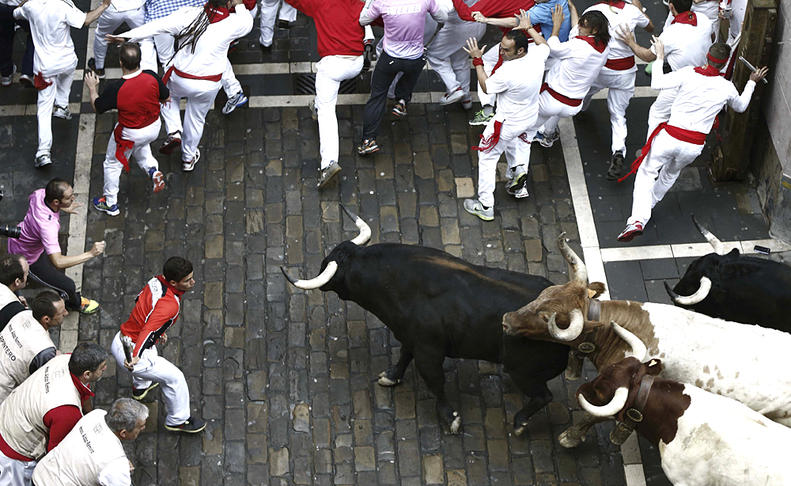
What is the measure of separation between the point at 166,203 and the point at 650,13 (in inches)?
273

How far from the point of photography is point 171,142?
38.0ft

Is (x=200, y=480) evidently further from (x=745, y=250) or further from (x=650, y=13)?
(x=650, y=13)

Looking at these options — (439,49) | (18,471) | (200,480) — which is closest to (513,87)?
(439,49)

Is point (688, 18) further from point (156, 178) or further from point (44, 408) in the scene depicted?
point (44, 408)

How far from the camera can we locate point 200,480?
9289 millimetres

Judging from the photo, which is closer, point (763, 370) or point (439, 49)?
point (763, 370)

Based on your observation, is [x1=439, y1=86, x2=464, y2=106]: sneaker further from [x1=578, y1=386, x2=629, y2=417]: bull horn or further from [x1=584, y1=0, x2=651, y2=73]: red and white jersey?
[x1=578, y1=386, x2=629, y2=417]: bull horn

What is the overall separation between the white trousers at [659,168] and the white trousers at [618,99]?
717 mm

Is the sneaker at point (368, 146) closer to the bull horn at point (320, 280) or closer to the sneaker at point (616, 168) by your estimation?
the sneaker at point (616, 168)

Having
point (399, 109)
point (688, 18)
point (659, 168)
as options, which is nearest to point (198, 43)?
point (399, 109)

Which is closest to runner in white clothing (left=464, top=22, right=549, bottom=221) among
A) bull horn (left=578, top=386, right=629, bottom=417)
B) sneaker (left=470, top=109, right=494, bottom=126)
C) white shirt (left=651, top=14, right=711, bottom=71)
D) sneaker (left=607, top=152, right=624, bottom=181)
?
sneaker (left=470, top=109, right=494, bottom=126)

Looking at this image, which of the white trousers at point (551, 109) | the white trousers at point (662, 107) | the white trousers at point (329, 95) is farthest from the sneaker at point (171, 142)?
the white trousers at point (662, 107)

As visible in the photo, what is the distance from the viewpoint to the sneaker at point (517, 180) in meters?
11.2

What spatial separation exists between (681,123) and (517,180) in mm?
1912
